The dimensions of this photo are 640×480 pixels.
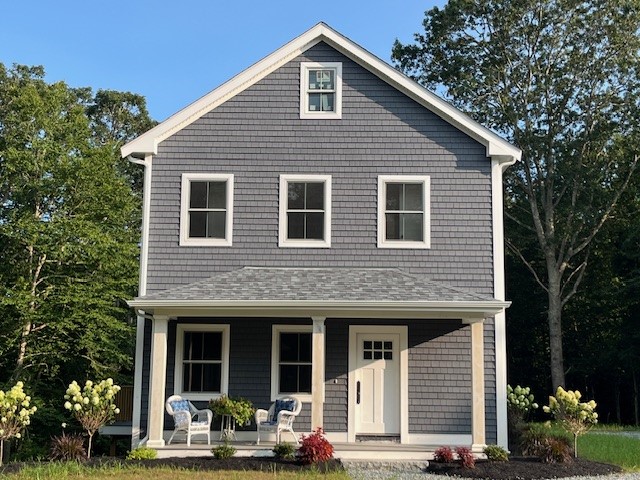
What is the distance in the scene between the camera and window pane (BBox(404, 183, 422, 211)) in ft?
45.1

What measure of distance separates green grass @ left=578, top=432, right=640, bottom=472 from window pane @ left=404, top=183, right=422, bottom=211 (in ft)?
17.8

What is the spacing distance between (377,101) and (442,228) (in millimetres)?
2810

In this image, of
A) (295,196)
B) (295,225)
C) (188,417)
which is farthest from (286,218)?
(188,417)

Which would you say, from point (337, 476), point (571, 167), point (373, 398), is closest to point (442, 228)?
point (373, 398)

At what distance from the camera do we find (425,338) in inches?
526

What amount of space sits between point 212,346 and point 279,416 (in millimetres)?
2232

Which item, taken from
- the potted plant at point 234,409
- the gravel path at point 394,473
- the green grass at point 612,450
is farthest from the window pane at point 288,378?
the green grass at point 612,450

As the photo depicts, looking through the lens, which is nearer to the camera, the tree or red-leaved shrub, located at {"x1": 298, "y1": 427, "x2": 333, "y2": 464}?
red-leaved shrub, located at {"x1": 298, "y1": 427, "x2": 333, "y2": 464}

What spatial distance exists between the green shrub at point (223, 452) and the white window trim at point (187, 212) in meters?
3.95

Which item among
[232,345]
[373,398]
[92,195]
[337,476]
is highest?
[92,195]

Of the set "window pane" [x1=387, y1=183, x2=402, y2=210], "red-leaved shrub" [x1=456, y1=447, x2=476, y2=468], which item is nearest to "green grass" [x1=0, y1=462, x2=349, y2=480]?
"red-leaved shrub" [x1=456, y1=447, x2=476, y2=468]

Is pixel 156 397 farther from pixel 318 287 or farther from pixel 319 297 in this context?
pixel 318 287

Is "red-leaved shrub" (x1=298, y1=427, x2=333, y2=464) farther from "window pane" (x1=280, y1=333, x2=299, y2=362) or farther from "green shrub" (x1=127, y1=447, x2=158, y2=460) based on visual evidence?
→ "window pane" (x1=280, y1=333, x2=299, y2=362)

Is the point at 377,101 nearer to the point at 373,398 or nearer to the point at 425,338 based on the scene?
the point at 425,338
